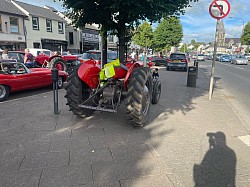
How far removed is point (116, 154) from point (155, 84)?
12.5 ft

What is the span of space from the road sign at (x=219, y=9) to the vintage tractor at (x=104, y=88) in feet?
12.7

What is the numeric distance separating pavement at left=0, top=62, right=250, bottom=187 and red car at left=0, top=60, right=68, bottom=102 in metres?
1.38

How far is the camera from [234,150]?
3.80 metres

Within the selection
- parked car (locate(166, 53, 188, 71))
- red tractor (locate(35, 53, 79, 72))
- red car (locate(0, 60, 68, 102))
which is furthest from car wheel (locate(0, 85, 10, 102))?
parked car (locate(166, 53, 188, 71))

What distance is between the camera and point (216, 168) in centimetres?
318

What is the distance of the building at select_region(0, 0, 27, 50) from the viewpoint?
958 inches

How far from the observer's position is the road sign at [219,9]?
22.7ft

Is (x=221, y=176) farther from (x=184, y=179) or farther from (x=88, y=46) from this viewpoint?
(x=88, y=46)

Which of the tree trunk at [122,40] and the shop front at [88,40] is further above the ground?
the shop front at [88,40]

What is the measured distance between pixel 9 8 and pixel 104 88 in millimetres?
26895

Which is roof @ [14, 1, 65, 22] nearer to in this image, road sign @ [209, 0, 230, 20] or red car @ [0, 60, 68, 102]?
red car @ [0, 60, 68, 102]

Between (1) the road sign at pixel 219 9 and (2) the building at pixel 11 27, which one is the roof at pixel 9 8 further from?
(1) the road sign at pixel 219 9

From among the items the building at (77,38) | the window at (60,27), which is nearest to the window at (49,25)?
the window at (60,27)

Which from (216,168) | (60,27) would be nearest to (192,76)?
(216,168)
